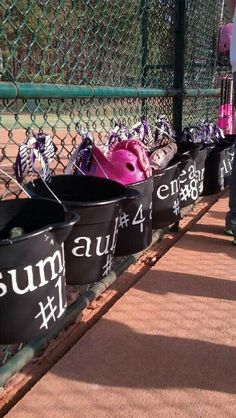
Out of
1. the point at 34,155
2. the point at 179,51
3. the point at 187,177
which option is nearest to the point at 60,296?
the point at 34,155

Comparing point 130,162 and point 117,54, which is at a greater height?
point 117,54

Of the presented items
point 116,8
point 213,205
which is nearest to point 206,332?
point 116,8

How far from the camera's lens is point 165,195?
2594mm

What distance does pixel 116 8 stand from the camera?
10.3 ft

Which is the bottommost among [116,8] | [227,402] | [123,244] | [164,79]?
[227,402]

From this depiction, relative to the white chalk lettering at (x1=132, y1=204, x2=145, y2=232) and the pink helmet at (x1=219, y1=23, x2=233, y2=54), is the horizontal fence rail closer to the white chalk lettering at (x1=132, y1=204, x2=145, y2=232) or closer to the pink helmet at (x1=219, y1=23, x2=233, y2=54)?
the white chalk lettering at (x1=132, y1=204, x2=145, y2=232)

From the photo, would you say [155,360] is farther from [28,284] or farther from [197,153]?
[197,153]

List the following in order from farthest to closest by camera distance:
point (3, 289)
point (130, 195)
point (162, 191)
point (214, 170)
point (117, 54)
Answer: point (214, 170) → point (117, 54) → point (162, 191) → point (130, 195) → point (3, 289)

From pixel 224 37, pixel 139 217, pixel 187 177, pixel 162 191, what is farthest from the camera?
pixel 224 37

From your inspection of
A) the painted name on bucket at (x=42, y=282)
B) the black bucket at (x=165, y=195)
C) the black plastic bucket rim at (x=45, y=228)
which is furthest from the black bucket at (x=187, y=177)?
the painted name on bucket at (x=42, y=282)

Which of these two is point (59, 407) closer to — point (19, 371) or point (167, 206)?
point (19, 371)

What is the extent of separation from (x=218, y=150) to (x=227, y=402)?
2.34m

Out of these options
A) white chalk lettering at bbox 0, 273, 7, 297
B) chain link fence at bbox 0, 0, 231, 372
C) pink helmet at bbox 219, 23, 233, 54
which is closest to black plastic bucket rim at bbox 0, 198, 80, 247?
white chalk lettering at bbox 0, 273, 7, 297

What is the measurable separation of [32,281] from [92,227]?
44cm
